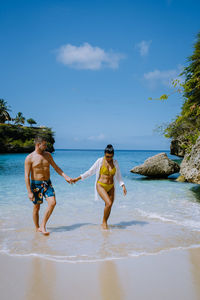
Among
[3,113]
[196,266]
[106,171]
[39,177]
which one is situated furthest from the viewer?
[3,113]

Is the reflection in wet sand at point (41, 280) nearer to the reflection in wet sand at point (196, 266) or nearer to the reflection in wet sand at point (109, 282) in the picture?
the reflection in wet sand at point (109, 282)

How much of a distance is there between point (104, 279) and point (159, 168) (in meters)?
13.4

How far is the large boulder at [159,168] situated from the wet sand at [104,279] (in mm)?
12193

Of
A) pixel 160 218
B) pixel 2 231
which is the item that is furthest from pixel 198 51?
pixel 2 231

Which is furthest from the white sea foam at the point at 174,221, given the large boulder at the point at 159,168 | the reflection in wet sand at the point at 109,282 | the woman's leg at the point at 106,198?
the large boulder at the point at 159,168

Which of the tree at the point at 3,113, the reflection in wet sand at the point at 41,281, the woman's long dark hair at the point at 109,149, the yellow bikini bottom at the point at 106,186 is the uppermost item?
the tree at the point at 3,113

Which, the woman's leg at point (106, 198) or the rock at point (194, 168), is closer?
the woman's leg at point (106, 198)

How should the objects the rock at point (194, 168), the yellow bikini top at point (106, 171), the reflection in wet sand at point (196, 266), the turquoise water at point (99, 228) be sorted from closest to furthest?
the reflection in wet sand at point (196, 266)
the turquoise water at point (99, 228)
the yellow bikini top at point (106, 171)
the rock at point (194, 168)

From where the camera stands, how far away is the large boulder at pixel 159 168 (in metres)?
16.1

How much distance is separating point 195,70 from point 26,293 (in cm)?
855

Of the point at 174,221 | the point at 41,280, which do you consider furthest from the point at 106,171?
the point at 41,280

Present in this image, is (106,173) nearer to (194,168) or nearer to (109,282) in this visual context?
(109,282)

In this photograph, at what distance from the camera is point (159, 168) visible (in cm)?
1616

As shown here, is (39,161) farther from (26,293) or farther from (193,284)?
(193,284)
